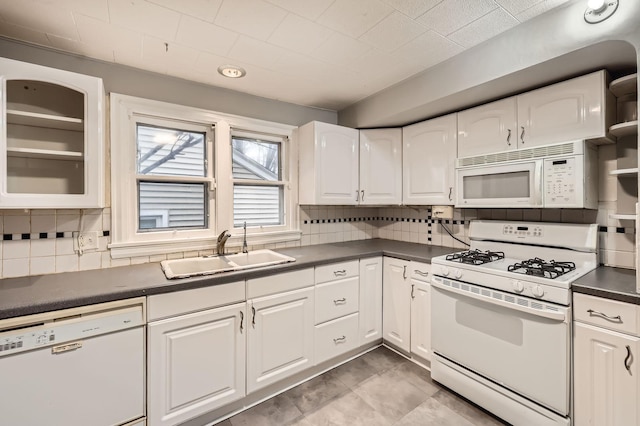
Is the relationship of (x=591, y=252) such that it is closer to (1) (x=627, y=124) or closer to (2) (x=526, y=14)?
(1) (x=627, y=124)

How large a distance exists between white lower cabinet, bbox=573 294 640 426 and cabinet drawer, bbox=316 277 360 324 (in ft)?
4.41

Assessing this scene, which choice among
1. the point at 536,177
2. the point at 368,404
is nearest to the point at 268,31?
the point at 536,177

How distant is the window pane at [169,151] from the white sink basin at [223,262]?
680 millimetres

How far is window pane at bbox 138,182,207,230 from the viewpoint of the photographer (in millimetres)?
2062

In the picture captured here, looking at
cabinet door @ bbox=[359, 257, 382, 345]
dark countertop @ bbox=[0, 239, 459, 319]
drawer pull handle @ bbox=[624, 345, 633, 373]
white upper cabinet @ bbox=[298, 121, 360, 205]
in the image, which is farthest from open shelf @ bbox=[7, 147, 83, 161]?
drawer pull handle @ bbox=[624, 345, 633, 373]

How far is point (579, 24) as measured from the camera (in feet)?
4.50

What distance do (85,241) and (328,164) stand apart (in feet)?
6.11

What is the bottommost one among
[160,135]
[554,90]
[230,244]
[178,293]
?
[178,293]

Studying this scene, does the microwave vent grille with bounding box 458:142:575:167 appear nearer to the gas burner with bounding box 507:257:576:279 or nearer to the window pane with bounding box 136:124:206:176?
the gas burner with bounding box 507:257:576:279

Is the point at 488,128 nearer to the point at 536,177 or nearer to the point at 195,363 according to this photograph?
the point at 536,177

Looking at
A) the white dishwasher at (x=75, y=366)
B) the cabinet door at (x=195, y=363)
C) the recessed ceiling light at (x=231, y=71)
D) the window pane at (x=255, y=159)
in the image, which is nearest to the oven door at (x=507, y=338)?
the cabinet door at (x=195, y=363)

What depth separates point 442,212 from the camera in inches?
98.2

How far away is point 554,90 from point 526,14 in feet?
1.68

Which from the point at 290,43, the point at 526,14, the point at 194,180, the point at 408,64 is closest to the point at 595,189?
the point at 526,14
